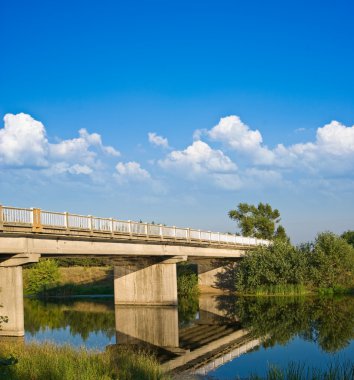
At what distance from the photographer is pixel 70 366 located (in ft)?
55.7

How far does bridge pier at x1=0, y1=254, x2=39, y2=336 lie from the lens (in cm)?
2843

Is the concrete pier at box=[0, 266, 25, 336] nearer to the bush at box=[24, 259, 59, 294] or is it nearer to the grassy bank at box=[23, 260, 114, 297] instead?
the grassy bank at box=[23, 260, 114, 297]

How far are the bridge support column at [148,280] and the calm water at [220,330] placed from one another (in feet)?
4.59

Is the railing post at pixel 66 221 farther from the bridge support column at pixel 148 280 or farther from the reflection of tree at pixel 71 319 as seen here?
the bridge support column at pixel 148 280

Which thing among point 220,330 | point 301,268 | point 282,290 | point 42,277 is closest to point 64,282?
point 42,277

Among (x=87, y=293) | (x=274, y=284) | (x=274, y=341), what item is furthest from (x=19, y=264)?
(x=87, y=293)

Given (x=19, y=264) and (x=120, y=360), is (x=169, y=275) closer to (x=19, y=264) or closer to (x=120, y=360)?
(x=19, y=264)

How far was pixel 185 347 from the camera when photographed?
2892 centimetres

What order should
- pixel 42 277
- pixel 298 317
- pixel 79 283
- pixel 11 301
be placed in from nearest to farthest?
pixel 11 301, pixel 298 317, pixel 42 277, pixel 79 283

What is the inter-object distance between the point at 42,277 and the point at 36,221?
4063 cm

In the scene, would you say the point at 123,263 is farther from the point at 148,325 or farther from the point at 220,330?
the point at 220,330

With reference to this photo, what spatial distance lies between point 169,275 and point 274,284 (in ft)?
48.7

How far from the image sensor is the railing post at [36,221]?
93.7 feet

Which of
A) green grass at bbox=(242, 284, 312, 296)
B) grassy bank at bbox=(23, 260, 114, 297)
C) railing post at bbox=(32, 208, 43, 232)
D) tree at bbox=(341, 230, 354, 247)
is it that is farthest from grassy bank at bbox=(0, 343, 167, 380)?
tree at bbox=(341, 230, 354, 247)
